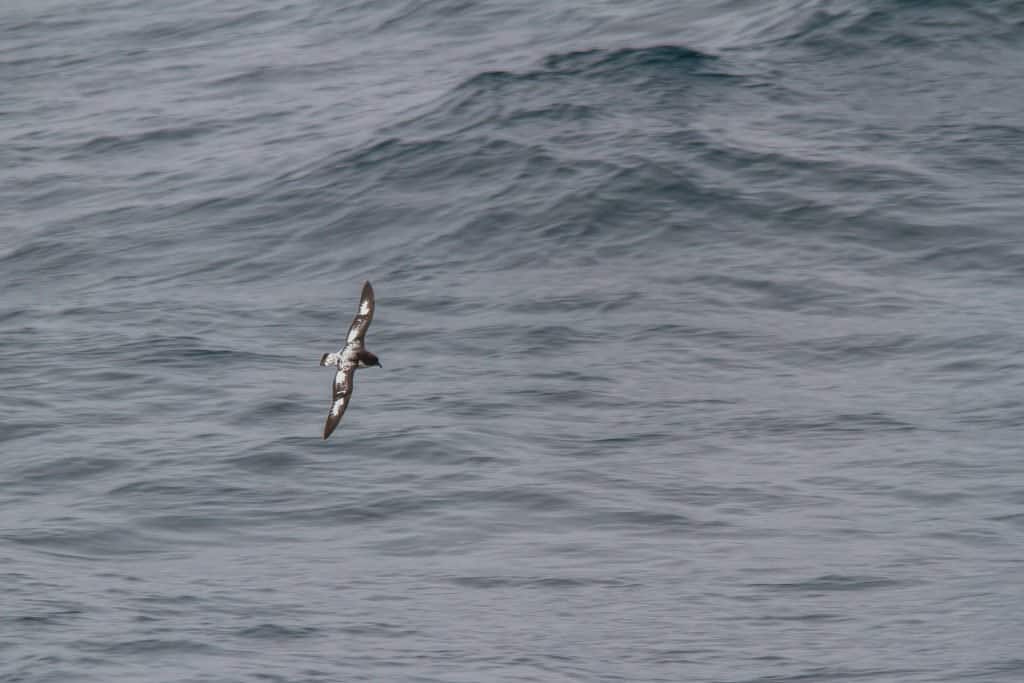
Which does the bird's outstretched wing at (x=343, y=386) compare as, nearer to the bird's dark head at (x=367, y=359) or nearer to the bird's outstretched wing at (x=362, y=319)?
the bird's dark head at (x=367, y=359)

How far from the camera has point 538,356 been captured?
67.4 feet

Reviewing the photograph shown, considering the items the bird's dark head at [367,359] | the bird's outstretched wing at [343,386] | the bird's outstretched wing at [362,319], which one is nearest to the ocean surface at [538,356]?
the bird's outstretched wing at [343,386]

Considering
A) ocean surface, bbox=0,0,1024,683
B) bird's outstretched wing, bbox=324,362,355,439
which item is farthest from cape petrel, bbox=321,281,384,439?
ocean surface, bbox=0,0,1024,683

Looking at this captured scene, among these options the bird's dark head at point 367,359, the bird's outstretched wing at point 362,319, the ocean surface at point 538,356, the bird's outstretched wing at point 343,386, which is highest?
the bird's outstretched wing at point 362,319

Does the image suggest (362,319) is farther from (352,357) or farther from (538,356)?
(538,356)

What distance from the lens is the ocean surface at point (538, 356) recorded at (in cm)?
1541

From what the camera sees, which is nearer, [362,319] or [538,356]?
[362,319]

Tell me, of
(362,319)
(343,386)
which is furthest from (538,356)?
(343,386)

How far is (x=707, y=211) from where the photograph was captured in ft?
76.2

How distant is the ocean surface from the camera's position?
50.5 feet

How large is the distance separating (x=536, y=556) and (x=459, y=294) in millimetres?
6257

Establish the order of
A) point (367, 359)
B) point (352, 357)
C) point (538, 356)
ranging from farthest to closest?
1. point (538, 356)
2. point (352, 357)
3. point (367, 359)

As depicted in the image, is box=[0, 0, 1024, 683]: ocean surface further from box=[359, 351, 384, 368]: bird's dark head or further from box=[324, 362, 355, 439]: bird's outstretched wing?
box=[359, 351, 384, 368]: bird's dark head

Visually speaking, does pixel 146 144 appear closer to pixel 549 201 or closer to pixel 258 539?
pixel 549 201
